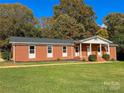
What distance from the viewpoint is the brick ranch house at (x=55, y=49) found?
109ft

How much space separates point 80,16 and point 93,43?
24.1 meters

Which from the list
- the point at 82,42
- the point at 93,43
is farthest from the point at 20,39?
the point at 93,43

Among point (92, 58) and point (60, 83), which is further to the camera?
point (92, 58)

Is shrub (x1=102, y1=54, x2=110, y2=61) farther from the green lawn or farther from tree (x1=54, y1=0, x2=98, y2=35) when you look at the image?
the green lawn

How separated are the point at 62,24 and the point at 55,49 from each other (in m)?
20.2

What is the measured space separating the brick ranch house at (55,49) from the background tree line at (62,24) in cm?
555

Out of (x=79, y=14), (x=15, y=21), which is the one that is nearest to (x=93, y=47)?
(x=15, y=21)

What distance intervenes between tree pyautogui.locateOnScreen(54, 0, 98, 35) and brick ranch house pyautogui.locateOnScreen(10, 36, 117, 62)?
20885 millimetres

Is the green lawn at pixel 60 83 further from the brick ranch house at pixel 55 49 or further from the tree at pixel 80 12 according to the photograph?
the tree at pixel 80 12

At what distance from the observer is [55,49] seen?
3672 centimetres

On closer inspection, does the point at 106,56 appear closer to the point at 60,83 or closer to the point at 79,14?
the point at 79,14

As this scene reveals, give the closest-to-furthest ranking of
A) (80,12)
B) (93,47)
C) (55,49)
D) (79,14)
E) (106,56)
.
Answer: (55,49), (106,56), (93,47), (79,14), (80,12)

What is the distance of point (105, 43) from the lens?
41.8 metres

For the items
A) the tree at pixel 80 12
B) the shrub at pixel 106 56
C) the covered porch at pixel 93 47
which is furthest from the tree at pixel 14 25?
the shrub at pixel 106 56
